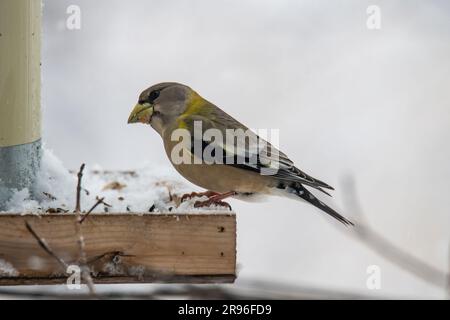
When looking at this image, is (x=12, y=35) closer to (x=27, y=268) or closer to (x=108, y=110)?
(x=27, y=268)

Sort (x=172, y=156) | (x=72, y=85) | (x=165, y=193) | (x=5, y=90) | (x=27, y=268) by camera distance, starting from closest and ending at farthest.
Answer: (x=27, y=268)
(x=5, y=90)
(x=165, y=193)
(x=172, y=156)
(x=72, y=85)

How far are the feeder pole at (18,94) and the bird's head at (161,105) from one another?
1.42 ft

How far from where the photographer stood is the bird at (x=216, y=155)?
231 centimetres

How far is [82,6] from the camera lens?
3961mm

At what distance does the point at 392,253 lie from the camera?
0.90 meters

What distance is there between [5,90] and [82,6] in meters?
2.07

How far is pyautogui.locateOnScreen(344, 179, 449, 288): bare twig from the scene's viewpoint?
34.0 inches

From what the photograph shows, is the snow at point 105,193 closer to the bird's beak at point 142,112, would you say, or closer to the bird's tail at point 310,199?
the bird's beak at point 142,112

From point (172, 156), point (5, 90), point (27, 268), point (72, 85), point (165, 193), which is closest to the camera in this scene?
point (27, 268)

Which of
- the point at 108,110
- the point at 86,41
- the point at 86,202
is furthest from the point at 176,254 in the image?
the point at 86,41

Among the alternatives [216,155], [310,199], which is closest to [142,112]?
[216,155]

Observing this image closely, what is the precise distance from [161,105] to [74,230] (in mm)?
837

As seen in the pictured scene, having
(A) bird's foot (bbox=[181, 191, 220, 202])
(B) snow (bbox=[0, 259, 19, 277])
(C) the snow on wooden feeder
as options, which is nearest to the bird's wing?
(A) bird's foot (bbox=[181, 191, 220, 202])

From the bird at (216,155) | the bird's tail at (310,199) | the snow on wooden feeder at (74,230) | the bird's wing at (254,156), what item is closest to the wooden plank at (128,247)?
the snow on wooden feeder at (74,230)
